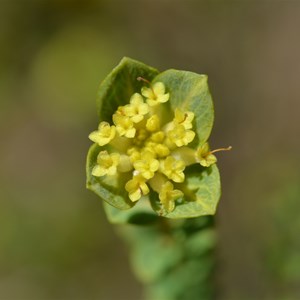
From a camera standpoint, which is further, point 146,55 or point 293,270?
point 146,55

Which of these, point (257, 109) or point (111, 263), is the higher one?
point (257, 109)

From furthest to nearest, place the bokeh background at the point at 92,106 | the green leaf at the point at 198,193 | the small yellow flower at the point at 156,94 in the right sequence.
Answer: the bokeh background at the point at 92,106 → the small yellow flower at the point at 156,94 → the green leaf at the point at 198,193

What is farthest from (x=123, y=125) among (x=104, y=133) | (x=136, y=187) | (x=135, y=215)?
(x=135, y=215)

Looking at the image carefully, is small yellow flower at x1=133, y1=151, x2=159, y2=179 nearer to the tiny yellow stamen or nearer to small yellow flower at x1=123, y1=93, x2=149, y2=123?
the tiny yellow stamen

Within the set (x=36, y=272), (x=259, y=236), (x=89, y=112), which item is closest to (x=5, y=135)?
(x=89, y=112)

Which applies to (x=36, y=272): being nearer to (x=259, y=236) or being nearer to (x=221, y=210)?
(x=221, y=210)

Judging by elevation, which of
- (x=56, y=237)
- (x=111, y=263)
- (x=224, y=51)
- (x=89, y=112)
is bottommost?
(x=111, y=263)

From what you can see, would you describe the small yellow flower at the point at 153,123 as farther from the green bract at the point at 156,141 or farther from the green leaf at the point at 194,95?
the green leaf at the point at 194,95

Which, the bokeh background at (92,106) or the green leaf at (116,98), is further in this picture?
the bokeh background at (92,106)

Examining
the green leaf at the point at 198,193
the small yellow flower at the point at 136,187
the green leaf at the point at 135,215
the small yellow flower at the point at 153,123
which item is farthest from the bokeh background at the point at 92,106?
the small yellow flower at the point at 136,187
